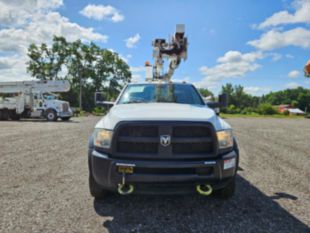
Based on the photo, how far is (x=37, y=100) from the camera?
A: 67.2 ft

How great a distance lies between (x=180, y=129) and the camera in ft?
9.03

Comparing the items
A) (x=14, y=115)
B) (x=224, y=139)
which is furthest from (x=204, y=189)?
(x=14, y=115)

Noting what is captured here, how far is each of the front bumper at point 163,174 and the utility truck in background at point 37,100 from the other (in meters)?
18.9

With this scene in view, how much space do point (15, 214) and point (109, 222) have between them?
46.9 inches

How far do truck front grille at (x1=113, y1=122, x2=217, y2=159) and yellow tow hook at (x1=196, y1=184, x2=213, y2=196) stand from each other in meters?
0.34

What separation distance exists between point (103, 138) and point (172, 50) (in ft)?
14.9

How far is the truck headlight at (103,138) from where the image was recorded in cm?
278

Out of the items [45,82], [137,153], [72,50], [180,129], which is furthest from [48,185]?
[72,50]

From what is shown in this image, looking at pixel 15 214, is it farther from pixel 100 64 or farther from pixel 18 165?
pixel 100 64

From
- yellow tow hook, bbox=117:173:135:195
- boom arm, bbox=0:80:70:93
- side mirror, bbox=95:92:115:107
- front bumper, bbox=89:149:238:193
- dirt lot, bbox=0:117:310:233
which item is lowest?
dirt lot, bbox=0:117:310:233

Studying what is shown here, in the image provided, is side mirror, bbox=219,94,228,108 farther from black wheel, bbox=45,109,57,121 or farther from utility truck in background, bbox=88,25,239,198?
black wheel, bbox=45,109,57,121

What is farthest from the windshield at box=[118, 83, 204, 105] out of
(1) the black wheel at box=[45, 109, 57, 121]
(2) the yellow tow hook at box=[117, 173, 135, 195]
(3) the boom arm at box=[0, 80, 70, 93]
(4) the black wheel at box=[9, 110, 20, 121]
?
(4) the black wheel at box=[9, 110, 20, 121]

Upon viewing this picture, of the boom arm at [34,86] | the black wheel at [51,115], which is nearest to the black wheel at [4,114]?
the boom arm at [34,86]

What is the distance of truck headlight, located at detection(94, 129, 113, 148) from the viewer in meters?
2.78
